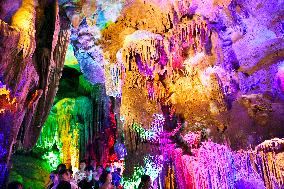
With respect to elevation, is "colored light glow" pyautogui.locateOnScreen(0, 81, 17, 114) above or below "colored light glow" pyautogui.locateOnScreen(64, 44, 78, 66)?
A: below

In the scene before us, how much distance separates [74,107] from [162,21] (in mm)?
4541

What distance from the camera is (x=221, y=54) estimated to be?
8.16 meters

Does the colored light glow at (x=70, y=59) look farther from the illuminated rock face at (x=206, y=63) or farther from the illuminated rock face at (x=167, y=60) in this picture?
the illuminated rock face at (x=206, y=63)

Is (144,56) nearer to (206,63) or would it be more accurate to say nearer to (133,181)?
(206,63)

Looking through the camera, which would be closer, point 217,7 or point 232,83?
point 217,7

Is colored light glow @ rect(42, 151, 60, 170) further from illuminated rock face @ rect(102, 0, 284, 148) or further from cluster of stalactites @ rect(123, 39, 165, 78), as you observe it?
cluster of stalactites @ rect(123, 39, 165, 78)

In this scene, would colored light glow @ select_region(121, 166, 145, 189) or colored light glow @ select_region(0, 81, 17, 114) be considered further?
colored light glow @ select_region(121, 166, 145, 189)

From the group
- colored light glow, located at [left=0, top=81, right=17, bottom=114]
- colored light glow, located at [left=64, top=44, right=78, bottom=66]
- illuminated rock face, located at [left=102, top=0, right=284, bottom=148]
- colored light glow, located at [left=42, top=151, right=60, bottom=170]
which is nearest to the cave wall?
colored light glow, located at [left=0, top=81, right=17, bottom=114]

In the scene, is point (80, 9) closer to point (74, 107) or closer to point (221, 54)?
point (221, 54)

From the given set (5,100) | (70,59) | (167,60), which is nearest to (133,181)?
(167,60)

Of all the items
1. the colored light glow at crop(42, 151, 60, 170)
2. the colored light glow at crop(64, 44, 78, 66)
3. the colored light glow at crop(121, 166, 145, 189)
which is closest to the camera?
the colored light glow at crop(121, 166, 145, 189)

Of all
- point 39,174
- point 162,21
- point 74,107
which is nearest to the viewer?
point 162,21

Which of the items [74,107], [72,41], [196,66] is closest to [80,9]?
[72,41]

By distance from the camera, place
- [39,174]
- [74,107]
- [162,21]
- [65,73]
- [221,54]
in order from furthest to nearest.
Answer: [65,73] → [74,107] → [39,174] → [221,54] → [162,21]
